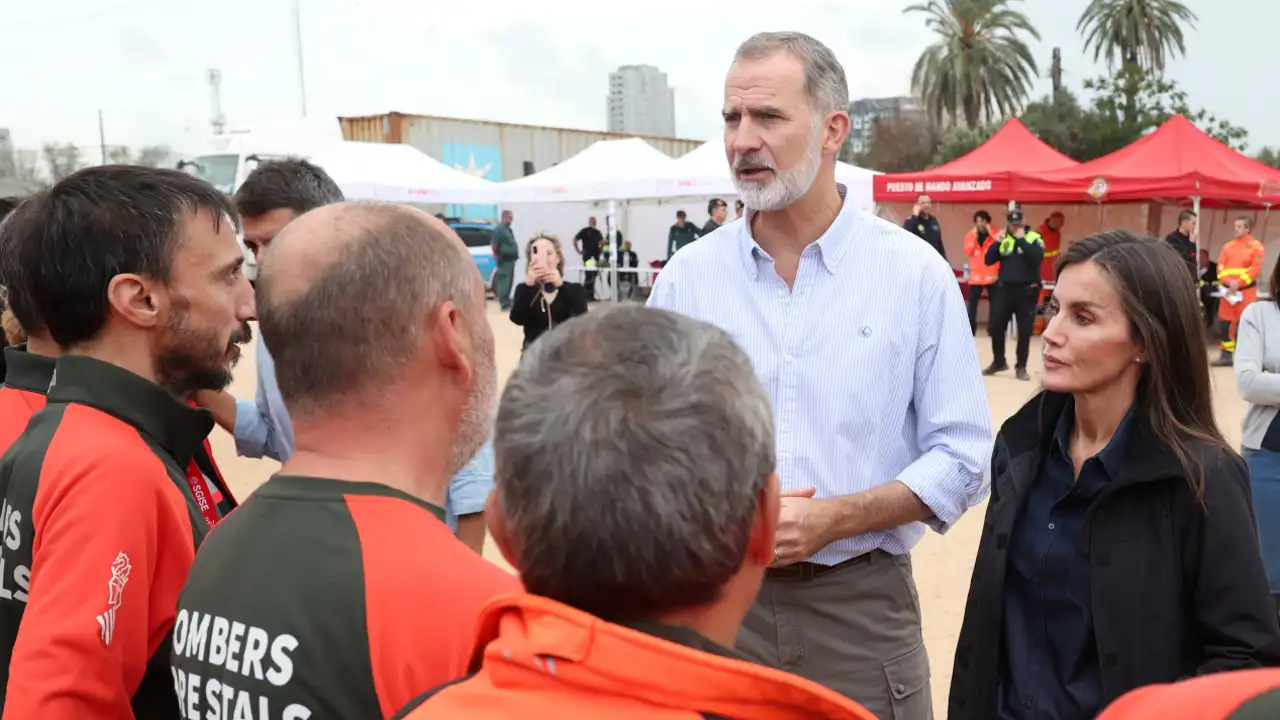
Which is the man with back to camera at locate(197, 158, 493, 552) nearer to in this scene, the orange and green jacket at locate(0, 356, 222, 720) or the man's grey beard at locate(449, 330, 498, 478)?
the orange and green jacket at locate(0, 356, 222, 720)

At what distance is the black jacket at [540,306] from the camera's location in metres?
8.70

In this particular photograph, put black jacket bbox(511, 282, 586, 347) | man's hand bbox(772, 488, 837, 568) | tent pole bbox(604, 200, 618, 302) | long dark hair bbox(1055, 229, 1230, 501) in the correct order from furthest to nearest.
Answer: tent pole bbox(604, 200, 618, 302), black jacket bbox(511, 282, 586, 347), long dark hair bbox(1055, 229, 1230, 501), man's hand bbox(772, 488, 837, 568)

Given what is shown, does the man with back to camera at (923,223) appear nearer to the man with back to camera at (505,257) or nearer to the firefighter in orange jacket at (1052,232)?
the firefighter in orange jacket at (1052,232)

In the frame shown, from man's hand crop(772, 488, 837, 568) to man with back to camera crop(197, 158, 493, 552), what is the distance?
2.44 ft

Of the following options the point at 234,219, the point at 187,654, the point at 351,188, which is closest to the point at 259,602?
the point at 187,654

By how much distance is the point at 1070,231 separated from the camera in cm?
1898

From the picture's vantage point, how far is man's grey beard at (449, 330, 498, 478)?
1.61m

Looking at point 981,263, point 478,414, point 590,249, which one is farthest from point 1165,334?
point 590,249

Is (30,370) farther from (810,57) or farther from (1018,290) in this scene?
(1018,290)

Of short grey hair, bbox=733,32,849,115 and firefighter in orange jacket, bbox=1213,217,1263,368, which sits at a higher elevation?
short grey hair, bbox=733,32,849,115

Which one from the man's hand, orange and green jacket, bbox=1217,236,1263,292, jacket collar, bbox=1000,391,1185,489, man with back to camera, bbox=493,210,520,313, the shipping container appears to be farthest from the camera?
the shipping container

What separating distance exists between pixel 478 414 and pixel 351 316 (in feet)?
0.88

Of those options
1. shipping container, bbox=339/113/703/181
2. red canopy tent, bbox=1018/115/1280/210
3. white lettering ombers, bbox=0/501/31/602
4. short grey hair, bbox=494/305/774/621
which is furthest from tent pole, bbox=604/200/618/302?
short grey hair, bbox=494/305/774/621

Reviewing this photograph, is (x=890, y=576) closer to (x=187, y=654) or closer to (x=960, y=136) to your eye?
(x=187, y=654)
